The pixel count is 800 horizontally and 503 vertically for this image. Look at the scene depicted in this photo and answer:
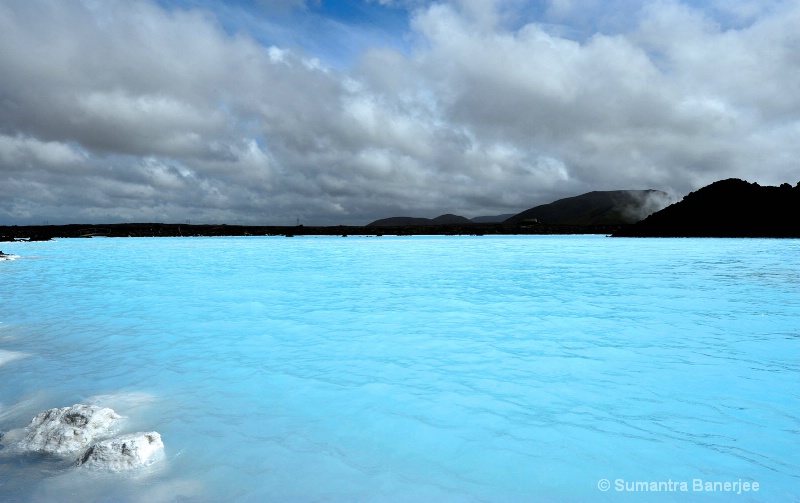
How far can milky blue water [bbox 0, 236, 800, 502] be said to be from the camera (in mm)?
5348

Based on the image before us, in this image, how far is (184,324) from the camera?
15.1 m

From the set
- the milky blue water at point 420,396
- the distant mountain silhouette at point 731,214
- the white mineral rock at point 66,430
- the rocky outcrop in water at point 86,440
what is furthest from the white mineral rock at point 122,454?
the distant mountain silhouette at point 731,214

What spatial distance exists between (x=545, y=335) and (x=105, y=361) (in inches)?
446

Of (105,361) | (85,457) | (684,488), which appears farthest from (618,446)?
(105,361)

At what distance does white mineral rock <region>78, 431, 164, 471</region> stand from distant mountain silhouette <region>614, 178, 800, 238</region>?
535ft

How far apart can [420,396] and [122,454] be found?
15.5 feet

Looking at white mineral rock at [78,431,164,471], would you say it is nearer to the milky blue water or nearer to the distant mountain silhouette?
the milky blue water

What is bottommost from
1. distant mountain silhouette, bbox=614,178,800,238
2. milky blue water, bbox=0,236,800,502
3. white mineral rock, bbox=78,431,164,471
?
milky blue water, bbox=0,236,800,502

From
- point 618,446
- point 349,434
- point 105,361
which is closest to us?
point 618,446

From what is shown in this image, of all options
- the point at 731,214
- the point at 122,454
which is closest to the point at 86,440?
the point at 122,454

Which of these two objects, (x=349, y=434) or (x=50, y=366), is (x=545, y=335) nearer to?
(x=349, y=434)

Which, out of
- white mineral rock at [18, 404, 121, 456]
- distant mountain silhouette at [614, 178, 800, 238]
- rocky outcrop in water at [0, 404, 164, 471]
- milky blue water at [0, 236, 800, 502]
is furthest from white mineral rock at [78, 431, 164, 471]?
distant mountain silhouette at [614, 178, 800, 238]

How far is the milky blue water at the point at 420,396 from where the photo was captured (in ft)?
17.5

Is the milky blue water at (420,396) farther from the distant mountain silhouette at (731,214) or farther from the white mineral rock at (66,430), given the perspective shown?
the distant mountain silhouette at (731,214)
